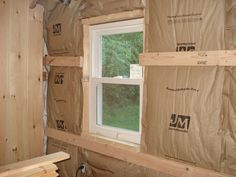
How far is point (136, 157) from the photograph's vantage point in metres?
2.30

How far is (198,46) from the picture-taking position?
189cm

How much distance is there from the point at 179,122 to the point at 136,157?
1.80 ft

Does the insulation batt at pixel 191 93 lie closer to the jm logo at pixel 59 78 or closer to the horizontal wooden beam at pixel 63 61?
the horizontal wooden beam at pixel 63 61

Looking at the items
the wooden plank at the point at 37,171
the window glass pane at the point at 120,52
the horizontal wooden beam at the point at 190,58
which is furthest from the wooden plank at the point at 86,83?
the wooden plank at the point at 37,171

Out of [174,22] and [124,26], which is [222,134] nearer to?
[174,22]

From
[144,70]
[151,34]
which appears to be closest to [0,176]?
[144,70]

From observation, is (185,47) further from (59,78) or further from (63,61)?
(59,78)

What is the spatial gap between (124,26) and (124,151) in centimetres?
118

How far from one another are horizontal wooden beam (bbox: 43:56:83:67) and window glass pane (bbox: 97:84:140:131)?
36cm

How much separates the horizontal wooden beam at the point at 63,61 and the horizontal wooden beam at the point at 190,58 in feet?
2.86

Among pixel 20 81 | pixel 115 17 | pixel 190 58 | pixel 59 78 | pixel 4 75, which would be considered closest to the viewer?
pixel 190 58

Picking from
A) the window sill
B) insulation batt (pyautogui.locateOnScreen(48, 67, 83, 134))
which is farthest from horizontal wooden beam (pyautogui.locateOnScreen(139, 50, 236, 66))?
insulation batt (pyautogui.locateOnScreen(48, 67, 83, 134))

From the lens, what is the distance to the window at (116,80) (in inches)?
97.3

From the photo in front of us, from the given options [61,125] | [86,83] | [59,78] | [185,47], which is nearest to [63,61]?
[59,78]
